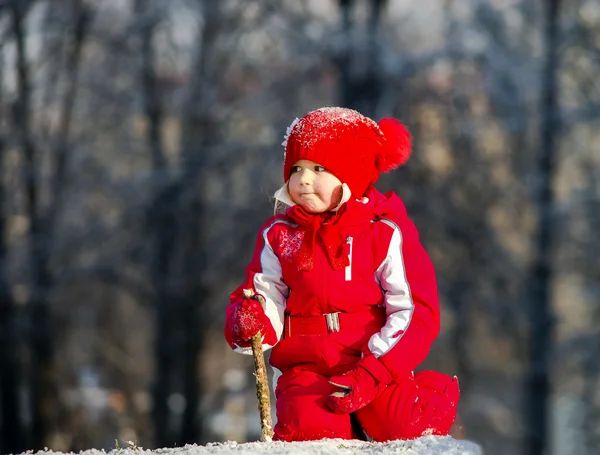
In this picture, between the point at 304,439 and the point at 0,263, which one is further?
the point at 0,263

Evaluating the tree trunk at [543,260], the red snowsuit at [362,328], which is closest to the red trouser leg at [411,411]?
the red snowsuit at [362,328]

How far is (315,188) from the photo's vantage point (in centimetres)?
349

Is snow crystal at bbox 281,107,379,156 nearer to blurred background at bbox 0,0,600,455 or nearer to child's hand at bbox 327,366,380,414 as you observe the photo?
child's hand at bbox 327,366,380,414

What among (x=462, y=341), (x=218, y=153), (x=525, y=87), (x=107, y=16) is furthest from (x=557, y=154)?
(x=107, y=16)

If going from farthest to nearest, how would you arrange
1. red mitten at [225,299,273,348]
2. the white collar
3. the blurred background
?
1. the blurred background
2. the white collar
3. red mitten at [225,299,273,348]

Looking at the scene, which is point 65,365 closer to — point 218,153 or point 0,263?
point 0,263

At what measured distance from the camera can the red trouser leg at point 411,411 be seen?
10.8 feet

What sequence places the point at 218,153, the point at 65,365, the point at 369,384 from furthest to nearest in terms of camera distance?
the point at 65,365 → the point at 218,153 → the point at 369,384

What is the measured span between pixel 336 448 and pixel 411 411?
0.36 m

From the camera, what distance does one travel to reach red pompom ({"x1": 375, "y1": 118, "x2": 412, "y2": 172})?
142 inches

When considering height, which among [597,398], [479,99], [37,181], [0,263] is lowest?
[597,398]

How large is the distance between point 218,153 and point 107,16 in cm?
278

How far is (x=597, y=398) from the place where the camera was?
14867 millimetres

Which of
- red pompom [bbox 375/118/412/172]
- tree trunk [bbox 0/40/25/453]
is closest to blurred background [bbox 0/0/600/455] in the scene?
tree trunk [bbox 0/40/25/453]
